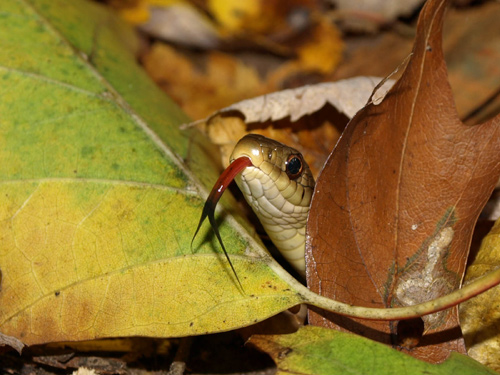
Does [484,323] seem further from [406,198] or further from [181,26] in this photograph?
[181,26]

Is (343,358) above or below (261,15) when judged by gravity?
below

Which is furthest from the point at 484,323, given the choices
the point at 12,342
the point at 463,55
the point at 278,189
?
the point at 463,55

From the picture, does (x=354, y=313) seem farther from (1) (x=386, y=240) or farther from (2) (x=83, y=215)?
(2) (x=83, y=215)

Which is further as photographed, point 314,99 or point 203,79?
point 203,79

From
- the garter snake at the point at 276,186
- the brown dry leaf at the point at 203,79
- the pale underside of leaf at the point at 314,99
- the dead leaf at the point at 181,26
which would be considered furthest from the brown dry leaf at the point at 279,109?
the dead leaf at the point at 181,26

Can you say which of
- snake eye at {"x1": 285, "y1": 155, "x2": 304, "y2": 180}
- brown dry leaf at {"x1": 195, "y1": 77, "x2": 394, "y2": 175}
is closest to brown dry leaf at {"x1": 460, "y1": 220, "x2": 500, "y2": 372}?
snake eye at {"x1": 285, "y1": 155, "x2": 304, "y2": 180}

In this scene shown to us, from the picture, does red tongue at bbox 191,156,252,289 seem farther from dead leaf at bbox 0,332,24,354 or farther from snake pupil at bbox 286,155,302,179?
dead leaf at bbox 0,332,24,354

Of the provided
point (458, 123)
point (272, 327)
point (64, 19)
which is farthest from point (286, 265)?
point (64, 19)

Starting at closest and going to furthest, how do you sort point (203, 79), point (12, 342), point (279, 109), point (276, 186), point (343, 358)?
point (343, 358) < point (12, 342) < point (276, 186) < point (279, 109) < point (203, 79)
